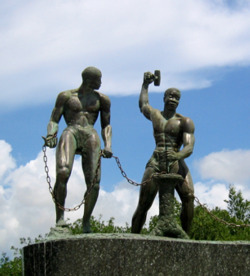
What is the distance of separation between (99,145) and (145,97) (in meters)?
1.73

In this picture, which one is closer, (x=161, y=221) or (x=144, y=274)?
(x=144, y=274)

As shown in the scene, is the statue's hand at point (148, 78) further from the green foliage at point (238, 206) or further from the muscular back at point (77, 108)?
the green foliage at point (238, 206)

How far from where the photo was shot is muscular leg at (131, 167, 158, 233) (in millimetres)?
11883

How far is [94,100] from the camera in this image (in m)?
11.9

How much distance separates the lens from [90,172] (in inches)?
449

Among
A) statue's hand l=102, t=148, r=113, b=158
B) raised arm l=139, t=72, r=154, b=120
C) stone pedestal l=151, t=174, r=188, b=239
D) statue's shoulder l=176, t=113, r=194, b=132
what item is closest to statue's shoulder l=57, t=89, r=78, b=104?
statue's hand l=102, t=148, r=113, b=158

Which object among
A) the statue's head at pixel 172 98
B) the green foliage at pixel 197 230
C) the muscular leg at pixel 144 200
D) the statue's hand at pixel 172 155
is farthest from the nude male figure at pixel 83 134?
the green foliage at pixel 197 230

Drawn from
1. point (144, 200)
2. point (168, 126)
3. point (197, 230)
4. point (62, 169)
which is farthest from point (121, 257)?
point (197, 230)

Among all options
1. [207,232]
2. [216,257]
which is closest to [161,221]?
[216,257]

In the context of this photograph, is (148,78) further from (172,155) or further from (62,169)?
(62,169)

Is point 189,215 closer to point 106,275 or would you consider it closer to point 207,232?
point 106,275

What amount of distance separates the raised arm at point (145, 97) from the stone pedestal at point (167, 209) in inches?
78.4

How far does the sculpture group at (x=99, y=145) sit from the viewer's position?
36.6ft

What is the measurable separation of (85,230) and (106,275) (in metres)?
2.13
